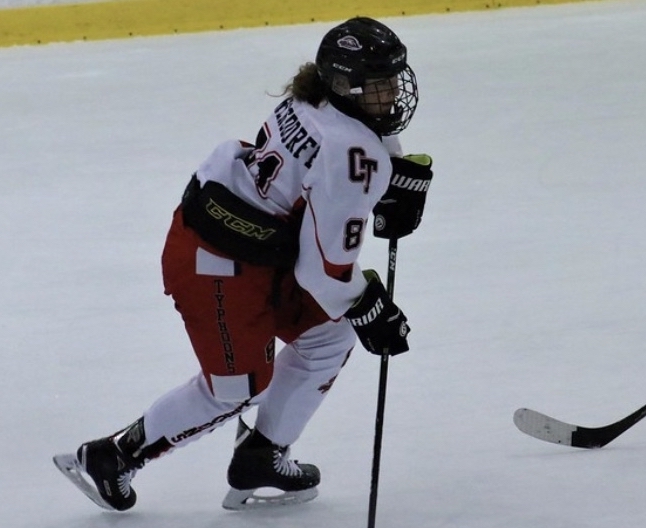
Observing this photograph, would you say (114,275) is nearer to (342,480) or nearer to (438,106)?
(342,480)

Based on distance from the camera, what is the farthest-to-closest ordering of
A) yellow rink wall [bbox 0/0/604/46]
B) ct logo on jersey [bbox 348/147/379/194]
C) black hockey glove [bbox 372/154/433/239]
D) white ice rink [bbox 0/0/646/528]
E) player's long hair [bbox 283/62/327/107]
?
yellow rink wall [bbox 0/0/604/46] < white ice rink [bbox 0/0/646/528] < black hockey glove [bbox 372/154/433/239] < player's long hair [bbox 283/62/327/107] < ct logo on jersey [bbox 348/147/379/194]

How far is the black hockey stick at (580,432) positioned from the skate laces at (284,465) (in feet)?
1.57

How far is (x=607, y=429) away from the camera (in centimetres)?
255

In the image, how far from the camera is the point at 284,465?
2.46 meters

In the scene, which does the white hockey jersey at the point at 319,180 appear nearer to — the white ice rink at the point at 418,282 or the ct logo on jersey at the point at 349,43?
the ct logo on jersey at the point at 349,43

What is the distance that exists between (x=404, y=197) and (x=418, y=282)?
44.1 inches

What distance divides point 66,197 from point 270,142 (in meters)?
2.29

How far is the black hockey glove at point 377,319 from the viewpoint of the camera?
222 cm

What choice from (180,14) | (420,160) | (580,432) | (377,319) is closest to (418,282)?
(580,432)

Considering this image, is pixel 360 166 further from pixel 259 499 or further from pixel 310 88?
pixel 259 499

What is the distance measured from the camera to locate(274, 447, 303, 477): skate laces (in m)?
2.45

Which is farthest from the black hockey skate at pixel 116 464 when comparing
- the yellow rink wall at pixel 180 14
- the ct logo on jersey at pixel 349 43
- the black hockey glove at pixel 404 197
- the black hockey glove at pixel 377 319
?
the yellow rink wall at pixel 180 14

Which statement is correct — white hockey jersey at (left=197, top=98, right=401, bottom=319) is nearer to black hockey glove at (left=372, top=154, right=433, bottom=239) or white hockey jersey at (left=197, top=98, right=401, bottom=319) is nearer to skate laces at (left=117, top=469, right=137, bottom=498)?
black hockey glove at (left=372, top=154, right=433, bottom=239)

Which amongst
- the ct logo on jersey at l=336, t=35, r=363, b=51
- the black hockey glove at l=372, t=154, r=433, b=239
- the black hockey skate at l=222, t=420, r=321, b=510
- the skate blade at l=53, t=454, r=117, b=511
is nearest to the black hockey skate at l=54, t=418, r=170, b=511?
the skate blade at l=53, t=454, r=117, b=511
